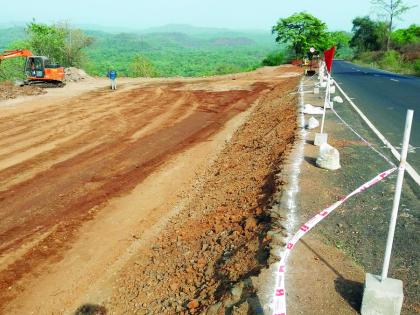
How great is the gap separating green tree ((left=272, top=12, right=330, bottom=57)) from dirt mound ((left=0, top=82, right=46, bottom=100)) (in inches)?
1341

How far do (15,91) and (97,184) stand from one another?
1844cm

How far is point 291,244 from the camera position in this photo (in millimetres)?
5184

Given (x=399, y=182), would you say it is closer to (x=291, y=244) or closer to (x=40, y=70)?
(x=291, y=244)

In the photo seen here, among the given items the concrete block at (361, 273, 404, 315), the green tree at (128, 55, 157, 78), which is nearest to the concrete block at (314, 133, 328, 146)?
the concrete block at (361, 273, 404, 315)

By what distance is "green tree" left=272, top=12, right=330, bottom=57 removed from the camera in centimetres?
5125

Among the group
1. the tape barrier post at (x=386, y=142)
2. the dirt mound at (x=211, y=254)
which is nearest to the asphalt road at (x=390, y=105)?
the tape barrier post at (x=386, y=142)

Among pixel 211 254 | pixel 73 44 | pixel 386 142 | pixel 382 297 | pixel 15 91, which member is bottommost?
pixel 211 254

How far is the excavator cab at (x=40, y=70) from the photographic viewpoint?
27.6m

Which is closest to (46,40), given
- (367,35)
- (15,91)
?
(15,91)

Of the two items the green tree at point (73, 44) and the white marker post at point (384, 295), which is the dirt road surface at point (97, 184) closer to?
the white marker post at point (384, 295)

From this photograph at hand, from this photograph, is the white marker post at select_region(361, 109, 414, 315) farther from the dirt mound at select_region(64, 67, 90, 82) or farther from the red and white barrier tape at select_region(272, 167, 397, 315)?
the dirt mound at select_region(64, 67, 90, 82)

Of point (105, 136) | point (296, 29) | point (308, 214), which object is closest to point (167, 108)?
point (105, 136)

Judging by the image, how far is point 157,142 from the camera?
46.9ft

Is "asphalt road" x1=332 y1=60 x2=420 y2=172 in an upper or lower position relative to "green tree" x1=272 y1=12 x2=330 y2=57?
lower
